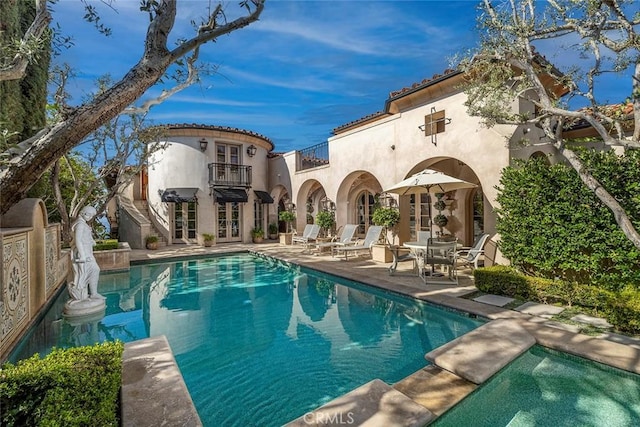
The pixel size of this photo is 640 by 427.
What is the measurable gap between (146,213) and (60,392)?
2399cm

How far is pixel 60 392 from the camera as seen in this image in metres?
2.83

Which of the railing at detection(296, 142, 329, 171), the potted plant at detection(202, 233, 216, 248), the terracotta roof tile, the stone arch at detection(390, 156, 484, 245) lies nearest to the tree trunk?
the stone arch at detection(390, 156, 484, 245)

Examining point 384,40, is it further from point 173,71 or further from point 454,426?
point 454,426

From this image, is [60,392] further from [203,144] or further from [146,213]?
[146,213]

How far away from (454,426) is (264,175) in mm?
24845

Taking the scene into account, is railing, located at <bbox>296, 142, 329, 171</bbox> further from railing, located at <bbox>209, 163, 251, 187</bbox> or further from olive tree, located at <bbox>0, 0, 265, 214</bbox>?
olive tree, located at <bbox>0, 0, 265, 214</bbox>

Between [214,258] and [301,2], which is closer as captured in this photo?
[301,2]

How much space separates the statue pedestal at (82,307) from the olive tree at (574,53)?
41.9 ft

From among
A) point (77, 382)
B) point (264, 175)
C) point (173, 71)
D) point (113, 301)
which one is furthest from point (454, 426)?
point (264, 175)

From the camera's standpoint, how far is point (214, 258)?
1848cm

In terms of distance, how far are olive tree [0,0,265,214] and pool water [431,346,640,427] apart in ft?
19.5

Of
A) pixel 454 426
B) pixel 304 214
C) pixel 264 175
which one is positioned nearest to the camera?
pixel 454 426

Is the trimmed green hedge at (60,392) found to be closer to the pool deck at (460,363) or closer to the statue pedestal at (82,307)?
the pool deck at (460,363)

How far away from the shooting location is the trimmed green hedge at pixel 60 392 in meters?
2.67
